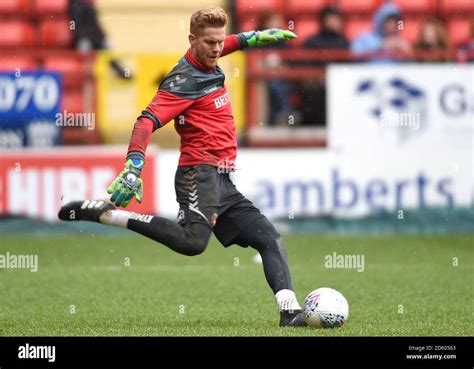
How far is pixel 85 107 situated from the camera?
15312mm

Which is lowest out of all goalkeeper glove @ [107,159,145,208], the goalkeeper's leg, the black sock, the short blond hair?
the black sock

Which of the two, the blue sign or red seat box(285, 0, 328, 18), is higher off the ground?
Result: red seat box(285, 0, 328, 18)

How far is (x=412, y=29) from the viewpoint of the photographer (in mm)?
17766

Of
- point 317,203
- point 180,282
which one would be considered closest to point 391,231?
point 317,203

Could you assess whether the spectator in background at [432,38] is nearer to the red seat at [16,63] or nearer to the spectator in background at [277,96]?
the spectator in background at [277,96]

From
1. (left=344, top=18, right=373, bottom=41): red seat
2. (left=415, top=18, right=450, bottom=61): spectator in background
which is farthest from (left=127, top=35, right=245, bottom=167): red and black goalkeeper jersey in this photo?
(left=344, top=18, right=373, bottom=41): red seat

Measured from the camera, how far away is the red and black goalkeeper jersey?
7828 millimetres

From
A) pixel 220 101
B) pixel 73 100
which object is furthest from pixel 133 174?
pixel 73 100

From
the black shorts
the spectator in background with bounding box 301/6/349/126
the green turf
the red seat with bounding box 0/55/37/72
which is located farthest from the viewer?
the spectator in background with bounding box 301/6/349/126

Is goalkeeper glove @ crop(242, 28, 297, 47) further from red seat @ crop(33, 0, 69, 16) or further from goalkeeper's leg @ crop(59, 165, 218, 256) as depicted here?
red seat @ crop(33, 0, 69, 16)

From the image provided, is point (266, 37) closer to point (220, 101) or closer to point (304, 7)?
point (220, 101)

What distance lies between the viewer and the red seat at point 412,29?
1689 cm

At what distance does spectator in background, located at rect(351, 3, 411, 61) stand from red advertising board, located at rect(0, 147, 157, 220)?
11.1 feet

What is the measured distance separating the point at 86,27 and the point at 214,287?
6.66 meters
